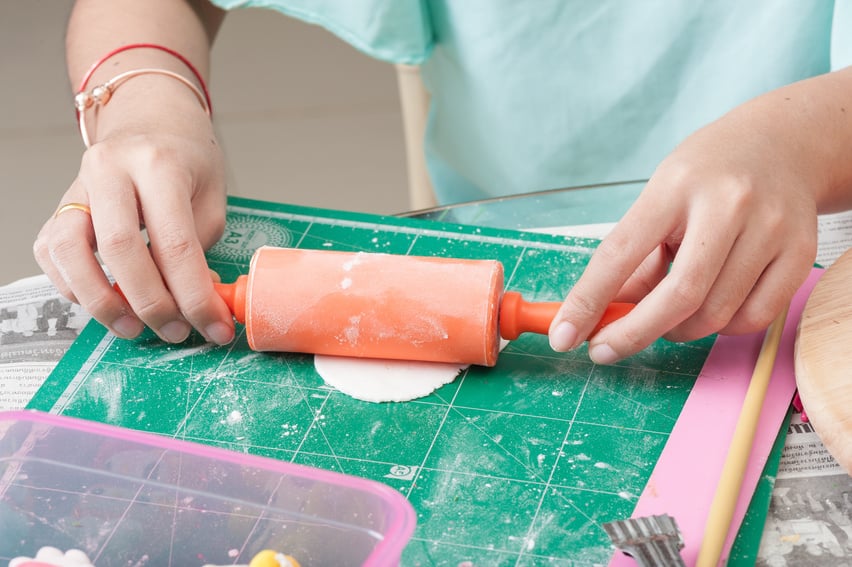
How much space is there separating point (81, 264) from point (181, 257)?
89mm

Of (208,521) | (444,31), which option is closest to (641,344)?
(208,521)

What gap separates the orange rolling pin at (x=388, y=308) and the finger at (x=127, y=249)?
0.08 metres

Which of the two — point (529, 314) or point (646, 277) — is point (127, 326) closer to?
point (529, 314)

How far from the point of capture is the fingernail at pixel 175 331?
85 centimetres

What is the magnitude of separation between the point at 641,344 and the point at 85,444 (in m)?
0.44

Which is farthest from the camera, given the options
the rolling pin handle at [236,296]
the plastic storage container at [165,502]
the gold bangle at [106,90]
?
the gold bangle at [106,90]

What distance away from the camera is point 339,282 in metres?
0.81

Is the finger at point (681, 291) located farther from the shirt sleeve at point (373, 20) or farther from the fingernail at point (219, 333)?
the shirt sleeve at point (373, 20)

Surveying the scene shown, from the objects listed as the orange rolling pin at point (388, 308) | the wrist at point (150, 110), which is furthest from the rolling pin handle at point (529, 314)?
the wrist at point (150, 110)

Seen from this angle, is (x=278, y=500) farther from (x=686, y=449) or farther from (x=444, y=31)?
(x=444, y=31)

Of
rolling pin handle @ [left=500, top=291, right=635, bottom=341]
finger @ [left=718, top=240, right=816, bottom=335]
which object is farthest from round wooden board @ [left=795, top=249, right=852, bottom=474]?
rolling pin handle @ [left=500, top=291, right=635, bottom=341]

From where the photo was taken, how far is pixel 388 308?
802 mm

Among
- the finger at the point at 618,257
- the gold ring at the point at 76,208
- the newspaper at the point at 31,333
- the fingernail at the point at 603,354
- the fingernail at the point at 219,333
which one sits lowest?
the newspaper at the point at 31,333

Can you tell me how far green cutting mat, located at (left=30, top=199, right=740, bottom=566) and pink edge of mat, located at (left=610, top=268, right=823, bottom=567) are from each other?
11 mm
